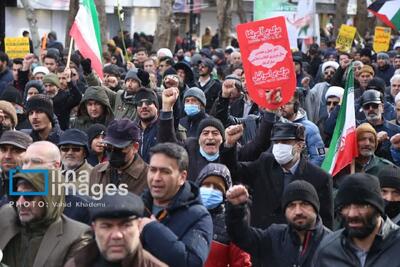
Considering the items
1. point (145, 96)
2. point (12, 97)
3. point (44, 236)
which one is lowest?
point (44, 236)

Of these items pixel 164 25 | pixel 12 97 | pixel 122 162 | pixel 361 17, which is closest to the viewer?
pixel 122 162

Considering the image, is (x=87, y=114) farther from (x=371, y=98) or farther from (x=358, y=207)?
(x=358, y=207)

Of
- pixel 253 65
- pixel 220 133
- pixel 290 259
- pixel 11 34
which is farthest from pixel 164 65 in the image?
pixel 11 34

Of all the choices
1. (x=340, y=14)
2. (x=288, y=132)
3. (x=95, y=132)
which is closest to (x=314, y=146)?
(x=288, y=132)

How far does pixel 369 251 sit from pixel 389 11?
14095 millimetres

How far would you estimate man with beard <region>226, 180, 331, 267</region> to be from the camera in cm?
666

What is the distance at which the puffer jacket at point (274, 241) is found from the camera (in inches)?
262

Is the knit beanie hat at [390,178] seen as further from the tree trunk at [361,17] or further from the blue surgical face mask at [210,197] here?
the tree trunk at [361,17]

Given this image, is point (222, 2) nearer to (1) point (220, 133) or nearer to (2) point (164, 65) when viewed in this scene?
(2) point (164, 65)

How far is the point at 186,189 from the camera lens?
6.05 m

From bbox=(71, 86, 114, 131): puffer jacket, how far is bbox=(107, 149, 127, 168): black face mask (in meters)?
2.86

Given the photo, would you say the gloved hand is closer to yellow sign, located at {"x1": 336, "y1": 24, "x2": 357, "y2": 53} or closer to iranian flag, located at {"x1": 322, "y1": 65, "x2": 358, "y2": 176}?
iranian flag, located at {"x1": 322, "y1": 65, "x2": 358, "y2": 176}

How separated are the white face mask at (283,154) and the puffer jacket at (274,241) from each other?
1.24 m

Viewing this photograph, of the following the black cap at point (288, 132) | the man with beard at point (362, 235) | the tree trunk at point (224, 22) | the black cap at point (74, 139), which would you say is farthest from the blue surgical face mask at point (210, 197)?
the tree trunk at point (224, 22)
